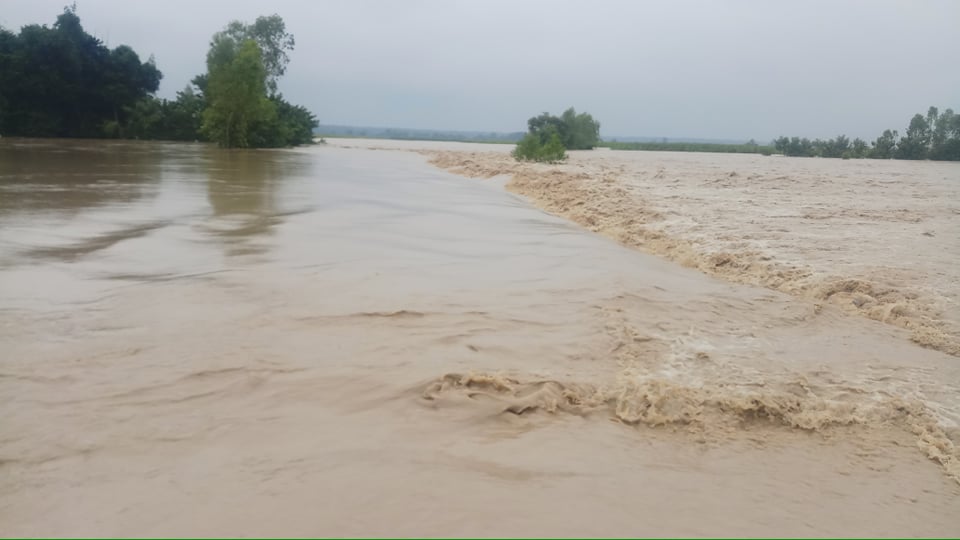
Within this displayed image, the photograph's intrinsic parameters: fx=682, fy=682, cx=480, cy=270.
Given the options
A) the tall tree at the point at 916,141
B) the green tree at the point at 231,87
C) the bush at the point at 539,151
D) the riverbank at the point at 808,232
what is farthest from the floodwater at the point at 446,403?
the tall tree at the point at 916,141

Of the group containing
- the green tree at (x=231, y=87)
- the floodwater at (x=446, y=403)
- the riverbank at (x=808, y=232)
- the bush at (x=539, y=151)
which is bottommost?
the floodwater at (x=446, y=403)

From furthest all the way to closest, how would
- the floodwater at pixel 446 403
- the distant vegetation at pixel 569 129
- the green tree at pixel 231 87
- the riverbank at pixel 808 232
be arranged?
the distant vegetation at pixel 569 129, the green tree at pixel 231 87, the riverbank at pixel 808 232, the floodwater at pixel 446 403

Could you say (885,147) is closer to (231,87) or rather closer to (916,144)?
(916,144)

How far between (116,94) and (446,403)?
130ft

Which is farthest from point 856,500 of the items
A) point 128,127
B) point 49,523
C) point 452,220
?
point 128,127

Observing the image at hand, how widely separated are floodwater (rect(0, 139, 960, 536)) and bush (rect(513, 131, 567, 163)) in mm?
20017

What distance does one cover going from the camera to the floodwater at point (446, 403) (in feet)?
7.22

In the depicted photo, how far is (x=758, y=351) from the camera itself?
4.02m

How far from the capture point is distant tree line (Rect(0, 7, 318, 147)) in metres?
32.1

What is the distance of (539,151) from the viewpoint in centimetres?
2619

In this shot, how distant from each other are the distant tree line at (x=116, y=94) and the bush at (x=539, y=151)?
13783 mm

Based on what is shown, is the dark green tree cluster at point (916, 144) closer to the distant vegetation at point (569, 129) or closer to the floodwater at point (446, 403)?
the distant vegetation at point (569, 129)

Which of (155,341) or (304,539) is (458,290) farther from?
(304,539)

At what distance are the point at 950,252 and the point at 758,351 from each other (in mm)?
4566
